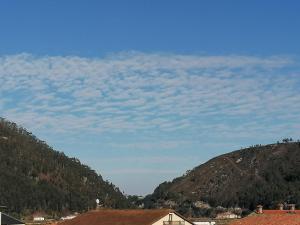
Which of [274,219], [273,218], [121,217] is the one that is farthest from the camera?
[273,218]

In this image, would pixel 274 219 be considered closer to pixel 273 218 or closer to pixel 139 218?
pixel 273 218

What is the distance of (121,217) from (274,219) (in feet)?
55.4

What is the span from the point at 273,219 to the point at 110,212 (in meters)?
18.2

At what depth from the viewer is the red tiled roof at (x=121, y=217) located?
67.9m

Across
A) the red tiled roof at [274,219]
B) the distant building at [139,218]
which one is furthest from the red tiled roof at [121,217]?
the red tiled roof at [274,219]

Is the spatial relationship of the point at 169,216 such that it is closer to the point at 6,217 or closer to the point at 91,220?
the point at 91,220

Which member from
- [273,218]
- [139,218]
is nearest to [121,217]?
[139,218]

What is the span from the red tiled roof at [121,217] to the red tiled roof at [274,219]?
1226cm

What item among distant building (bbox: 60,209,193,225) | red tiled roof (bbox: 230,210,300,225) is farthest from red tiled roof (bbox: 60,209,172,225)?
red tiled roof (bbox: 230,210,300,225)

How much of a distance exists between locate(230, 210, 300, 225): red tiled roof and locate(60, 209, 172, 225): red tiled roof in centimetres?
1226

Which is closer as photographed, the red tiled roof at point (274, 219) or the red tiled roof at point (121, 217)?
the red tiled roof at point (121, 217)

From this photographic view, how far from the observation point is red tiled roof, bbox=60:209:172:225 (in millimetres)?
67875

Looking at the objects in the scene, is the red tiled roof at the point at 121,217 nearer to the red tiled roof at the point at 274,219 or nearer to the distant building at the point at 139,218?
the distant building at the point at 139,218

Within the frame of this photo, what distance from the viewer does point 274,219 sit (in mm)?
73062
